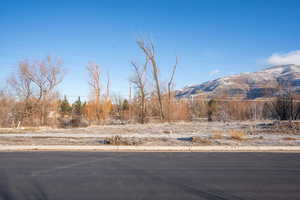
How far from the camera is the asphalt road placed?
512 cm

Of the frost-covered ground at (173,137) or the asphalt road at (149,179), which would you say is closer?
the asphalt road at (149,179)

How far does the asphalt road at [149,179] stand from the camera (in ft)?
16.8

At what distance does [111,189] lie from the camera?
5477 millimetres

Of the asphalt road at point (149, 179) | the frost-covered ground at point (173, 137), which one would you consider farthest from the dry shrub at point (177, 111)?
the asphalt road at point (149, 179)

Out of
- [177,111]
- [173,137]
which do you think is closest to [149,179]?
[173,137]

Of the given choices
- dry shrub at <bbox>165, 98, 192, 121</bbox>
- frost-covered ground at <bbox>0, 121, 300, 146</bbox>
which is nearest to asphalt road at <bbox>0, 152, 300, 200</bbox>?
frost-covered ground at <bbox>0, 121, 300, 146</bbox>

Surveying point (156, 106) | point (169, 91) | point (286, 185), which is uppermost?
point (169, 91)

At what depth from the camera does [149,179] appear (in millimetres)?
6395

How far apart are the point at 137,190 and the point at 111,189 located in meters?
0.65

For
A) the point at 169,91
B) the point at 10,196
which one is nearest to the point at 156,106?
the point at 169,91

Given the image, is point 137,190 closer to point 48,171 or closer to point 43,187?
point 43,187

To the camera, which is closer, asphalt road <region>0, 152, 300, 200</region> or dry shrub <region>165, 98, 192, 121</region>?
asphalt road <region>0, 152, 300, 200</region>

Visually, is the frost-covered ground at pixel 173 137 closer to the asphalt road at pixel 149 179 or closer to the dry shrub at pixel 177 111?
the asphalt road at pixel 149 179

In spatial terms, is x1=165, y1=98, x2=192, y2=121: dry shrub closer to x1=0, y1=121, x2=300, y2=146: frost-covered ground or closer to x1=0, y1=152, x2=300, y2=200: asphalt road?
x1=0, y1=121, x2=300, y2=146: frost-covered ground
